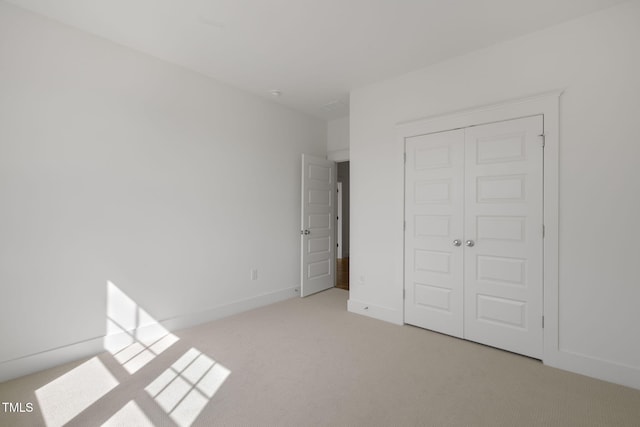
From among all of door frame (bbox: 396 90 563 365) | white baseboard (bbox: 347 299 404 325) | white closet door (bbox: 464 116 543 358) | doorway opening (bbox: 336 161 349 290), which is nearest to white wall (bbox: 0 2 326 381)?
white baseboard (bbox: 347 299 404 325)

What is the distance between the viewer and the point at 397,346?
291 centimetres

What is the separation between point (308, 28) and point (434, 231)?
7.73 ft

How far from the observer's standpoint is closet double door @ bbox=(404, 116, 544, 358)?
268cm

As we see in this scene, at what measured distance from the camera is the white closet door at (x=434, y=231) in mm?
3107

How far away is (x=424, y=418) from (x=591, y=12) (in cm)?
333

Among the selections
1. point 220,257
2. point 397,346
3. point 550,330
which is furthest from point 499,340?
point 220,257

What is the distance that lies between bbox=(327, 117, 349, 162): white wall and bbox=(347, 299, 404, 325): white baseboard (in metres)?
2.42

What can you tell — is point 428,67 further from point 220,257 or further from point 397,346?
point 220,257

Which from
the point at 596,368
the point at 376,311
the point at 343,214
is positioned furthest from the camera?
the point at 343,214

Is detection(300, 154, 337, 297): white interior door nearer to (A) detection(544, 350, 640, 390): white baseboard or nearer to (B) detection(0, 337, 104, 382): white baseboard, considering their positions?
(B) detection(0, 337, 104, 382): white baseboard

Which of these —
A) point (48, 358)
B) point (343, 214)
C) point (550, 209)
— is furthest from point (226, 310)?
point (343, 214)

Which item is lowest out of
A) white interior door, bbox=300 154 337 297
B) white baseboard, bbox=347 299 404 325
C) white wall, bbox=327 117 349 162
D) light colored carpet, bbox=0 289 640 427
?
light colored carpet, bbox=0 289 640 427

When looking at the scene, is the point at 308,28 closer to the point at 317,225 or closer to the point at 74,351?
the point at 317,225

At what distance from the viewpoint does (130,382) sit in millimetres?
2258
